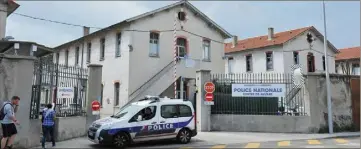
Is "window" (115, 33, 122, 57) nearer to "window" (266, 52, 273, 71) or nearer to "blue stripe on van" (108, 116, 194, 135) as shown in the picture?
"blue stripe on van" (108, 116, 194, 135)

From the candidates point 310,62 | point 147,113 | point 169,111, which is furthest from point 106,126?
point 310,62

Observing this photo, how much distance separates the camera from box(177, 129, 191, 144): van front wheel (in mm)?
13594

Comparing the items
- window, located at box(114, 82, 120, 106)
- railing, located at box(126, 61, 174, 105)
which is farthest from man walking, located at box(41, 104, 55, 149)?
window, located at box(114, 82, 120, 106)

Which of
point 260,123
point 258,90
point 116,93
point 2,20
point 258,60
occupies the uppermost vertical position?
point 2,20

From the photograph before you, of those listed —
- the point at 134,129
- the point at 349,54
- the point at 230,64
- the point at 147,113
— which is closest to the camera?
the point at 134,129

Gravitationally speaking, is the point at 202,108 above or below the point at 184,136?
above

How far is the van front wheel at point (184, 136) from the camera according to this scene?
13.6 meters

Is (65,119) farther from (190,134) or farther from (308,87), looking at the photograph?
(308,87)

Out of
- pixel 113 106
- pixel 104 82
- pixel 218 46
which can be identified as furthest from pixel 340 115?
pixel 104 82

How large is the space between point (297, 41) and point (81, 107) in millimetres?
27229

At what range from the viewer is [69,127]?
14.3 meters

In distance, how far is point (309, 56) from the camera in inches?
1464

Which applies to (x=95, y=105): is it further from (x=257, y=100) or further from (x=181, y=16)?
(x=181, y=16)

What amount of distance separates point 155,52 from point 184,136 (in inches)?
516
